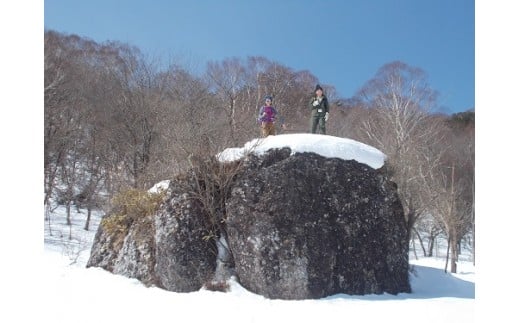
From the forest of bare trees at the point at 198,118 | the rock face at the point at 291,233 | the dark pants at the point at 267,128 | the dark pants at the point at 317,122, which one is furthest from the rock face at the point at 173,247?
the forest of bare trees at the point at 198,118

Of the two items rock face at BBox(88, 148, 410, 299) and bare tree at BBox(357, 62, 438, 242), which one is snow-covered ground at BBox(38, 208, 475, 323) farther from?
bare tree at BBox(357, 62, 438, 242)

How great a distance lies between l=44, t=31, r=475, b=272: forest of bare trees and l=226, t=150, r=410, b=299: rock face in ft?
30.6

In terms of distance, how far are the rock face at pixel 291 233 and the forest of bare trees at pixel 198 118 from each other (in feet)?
29.9

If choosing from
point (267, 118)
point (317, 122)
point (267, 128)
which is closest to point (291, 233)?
point (267, 128)

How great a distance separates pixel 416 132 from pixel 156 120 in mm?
12546

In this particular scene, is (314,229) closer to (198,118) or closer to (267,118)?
(267,118)

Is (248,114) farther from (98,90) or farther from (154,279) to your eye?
(154,279)

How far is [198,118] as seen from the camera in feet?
59.4

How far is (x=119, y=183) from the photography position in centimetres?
1191

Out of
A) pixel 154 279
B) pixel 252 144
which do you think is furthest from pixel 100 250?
pixel 252 144

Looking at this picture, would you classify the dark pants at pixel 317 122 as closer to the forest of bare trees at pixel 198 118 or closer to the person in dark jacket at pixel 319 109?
the person in dark jacket at pixel 319 109

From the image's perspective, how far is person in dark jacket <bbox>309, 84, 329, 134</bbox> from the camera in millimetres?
8430

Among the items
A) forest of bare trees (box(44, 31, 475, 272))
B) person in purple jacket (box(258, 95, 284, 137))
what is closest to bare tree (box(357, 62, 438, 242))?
forest of bare trees (box(44, 31, 475, 272))

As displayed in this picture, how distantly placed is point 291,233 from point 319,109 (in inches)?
122
